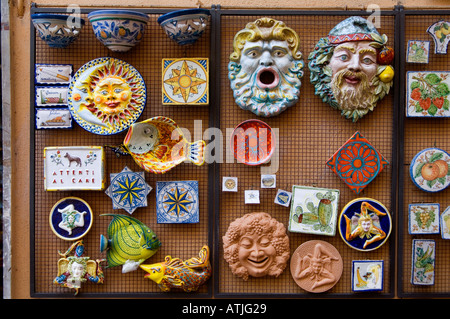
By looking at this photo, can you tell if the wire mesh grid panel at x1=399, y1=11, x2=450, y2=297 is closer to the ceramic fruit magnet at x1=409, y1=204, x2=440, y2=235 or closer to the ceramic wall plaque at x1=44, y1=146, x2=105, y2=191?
the ceramic fruit magnet at x1=409, y1=204, x2=440, y2=235

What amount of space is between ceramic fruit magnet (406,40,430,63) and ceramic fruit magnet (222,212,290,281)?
1052 millimetres

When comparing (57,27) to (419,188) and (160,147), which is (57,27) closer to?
(160,147)

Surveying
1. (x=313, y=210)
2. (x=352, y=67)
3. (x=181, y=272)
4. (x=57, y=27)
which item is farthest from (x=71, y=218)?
(x=352, y=67)

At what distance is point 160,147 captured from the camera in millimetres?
2180

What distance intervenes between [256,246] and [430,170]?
950 millimetres

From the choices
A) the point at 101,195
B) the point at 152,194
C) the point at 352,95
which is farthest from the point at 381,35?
the point at 101,195

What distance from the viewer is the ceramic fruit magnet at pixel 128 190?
2.18m

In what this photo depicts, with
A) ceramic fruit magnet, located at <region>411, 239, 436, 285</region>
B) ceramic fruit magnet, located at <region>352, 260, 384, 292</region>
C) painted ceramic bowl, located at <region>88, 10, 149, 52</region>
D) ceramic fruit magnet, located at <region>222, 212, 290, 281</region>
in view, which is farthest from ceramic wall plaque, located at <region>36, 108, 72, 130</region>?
ceramic fruit magnet, located at <region>411, 239, 436, 285</region>

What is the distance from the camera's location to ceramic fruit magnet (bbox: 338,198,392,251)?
216 cm

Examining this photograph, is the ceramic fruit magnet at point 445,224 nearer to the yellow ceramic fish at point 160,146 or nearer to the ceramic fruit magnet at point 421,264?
the ceramic fruit magnet at point 421,264

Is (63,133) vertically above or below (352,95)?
below

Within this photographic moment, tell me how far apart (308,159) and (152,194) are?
0.82 metres

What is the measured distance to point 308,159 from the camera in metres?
2.21

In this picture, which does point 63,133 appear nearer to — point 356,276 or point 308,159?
point 308,159
